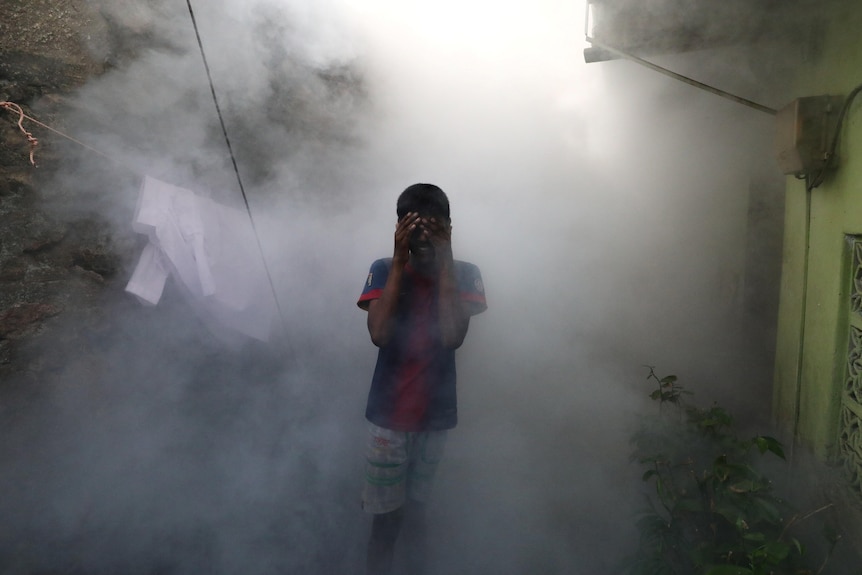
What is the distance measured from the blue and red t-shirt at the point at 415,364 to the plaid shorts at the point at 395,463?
0.06 metres

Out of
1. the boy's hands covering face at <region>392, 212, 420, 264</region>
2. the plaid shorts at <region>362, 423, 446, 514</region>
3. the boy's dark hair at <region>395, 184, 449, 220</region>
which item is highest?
the boy's dark hair at <region>395, 184, 449, 220</region>

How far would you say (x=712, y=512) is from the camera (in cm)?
239

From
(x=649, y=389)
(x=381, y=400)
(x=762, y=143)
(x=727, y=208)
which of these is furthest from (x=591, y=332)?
(x=381, y=400)

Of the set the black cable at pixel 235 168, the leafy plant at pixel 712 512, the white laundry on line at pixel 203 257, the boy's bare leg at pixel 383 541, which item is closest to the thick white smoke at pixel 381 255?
the black cable at pixel 235 168

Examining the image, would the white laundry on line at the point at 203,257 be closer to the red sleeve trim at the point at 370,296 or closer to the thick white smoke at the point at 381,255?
the thick white smoke at the point at 381,255

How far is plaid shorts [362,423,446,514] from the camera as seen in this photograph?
256cm

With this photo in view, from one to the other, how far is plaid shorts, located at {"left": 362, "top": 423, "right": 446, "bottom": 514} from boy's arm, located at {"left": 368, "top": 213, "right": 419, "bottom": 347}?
43 centimetres

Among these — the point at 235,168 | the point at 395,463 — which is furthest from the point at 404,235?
the point at 235,168

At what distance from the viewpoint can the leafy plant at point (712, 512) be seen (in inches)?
83.4

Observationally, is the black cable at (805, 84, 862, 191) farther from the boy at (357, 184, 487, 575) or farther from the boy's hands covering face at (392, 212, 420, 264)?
the boy's hands covering face at (392, 212, 420, 264)

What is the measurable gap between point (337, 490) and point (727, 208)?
9.36 ft

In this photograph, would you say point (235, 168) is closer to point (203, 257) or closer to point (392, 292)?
point (203, 257)

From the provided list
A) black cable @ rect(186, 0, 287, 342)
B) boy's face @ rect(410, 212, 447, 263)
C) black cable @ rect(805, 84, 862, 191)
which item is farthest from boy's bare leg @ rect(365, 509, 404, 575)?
black cable @ rect(805, 84, 862, 191)

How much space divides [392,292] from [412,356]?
0.32 metres
